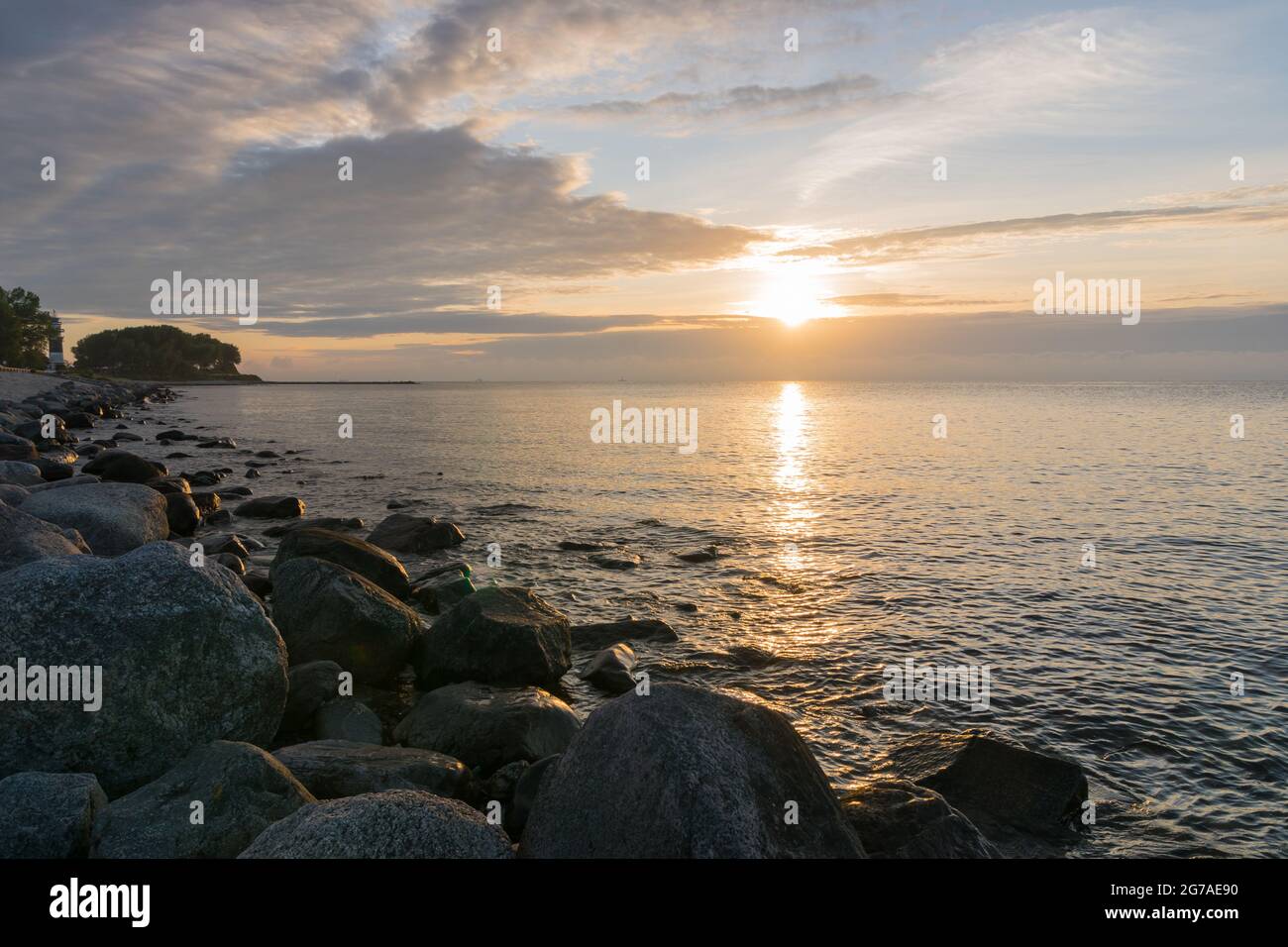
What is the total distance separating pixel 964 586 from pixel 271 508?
925 inches

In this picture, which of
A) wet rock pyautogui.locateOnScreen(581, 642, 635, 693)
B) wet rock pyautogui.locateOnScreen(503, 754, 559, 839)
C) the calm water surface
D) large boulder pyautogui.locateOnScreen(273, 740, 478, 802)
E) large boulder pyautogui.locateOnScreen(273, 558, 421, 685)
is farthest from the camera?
wet rock pyautogui.locateOnScreen(581, 642, 635, 693)

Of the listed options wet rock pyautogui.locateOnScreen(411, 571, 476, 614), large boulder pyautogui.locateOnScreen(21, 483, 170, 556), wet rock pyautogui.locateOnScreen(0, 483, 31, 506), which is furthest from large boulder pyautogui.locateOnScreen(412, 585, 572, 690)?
wet rock pyautogui.locateOnScreen(0, 483, 31, 506)

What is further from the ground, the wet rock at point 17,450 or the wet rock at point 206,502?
the wet rock at point 17,450

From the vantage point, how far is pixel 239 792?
23.3 feet

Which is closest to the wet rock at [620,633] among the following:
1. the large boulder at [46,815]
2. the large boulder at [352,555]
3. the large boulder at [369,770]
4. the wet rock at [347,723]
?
the large boulder at [352,555]

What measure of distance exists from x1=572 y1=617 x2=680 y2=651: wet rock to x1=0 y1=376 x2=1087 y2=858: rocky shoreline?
121 cm

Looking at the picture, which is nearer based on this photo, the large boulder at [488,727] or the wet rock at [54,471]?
the large boulder at [488,727]

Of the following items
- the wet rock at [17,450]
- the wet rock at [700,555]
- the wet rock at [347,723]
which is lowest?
the wet rock at [347,723]

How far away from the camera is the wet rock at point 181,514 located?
2391 cm

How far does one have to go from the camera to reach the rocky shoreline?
20.0ft

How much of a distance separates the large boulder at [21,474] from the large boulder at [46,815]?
72.1 feet

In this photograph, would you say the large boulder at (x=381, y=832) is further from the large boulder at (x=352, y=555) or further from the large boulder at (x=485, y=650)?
the large boulder at (x=352, y=555)

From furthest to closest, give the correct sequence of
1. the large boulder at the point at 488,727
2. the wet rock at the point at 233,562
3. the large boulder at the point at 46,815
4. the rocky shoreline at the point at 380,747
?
the wet rock at the point at 233,562 < the large boulder at the point at 488,727 < the large boulder at the point at 46,815 < the rocky shoreline at the point at 380,747

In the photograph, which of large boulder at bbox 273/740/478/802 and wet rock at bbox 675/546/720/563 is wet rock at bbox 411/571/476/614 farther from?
large boulder at bbox 273/740/478/802
